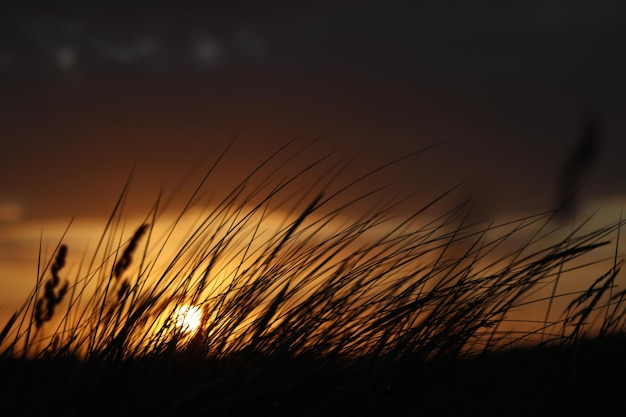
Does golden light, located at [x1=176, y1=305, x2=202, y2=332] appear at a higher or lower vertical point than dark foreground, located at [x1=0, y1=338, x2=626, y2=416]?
higher

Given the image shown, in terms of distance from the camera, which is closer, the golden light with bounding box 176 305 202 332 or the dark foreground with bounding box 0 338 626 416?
the dark foreground with bounding box 0 338 626 416

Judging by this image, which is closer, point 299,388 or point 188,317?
point 299,388

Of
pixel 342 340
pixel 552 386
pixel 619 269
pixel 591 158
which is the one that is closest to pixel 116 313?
pixel 342 340

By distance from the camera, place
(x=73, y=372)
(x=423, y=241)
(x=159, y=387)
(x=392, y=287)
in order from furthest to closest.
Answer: (x=423, y=241) < (x=392, y=287) < (x=73, y=372) < (x=159, y=387)

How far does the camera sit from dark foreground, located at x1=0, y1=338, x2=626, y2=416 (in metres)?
1.71

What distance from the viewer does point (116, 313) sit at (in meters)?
2.13

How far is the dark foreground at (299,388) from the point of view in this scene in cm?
171

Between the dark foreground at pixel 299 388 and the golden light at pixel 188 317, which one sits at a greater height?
the golden light at pixel 188 317

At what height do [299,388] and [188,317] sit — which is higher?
[188,317]

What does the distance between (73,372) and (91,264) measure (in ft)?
1.97

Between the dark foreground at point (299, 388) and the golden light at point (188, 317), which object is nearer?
the dark foreground at point (299, 388)

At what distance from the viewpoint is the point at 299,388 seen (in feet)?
6.15

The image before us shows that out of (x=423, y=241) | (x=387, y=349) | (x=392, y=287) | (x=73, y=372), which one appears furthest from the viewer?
(x=423, y=241)

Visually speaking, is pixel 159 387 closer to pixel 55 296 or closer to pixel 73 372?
pixel 73 372
